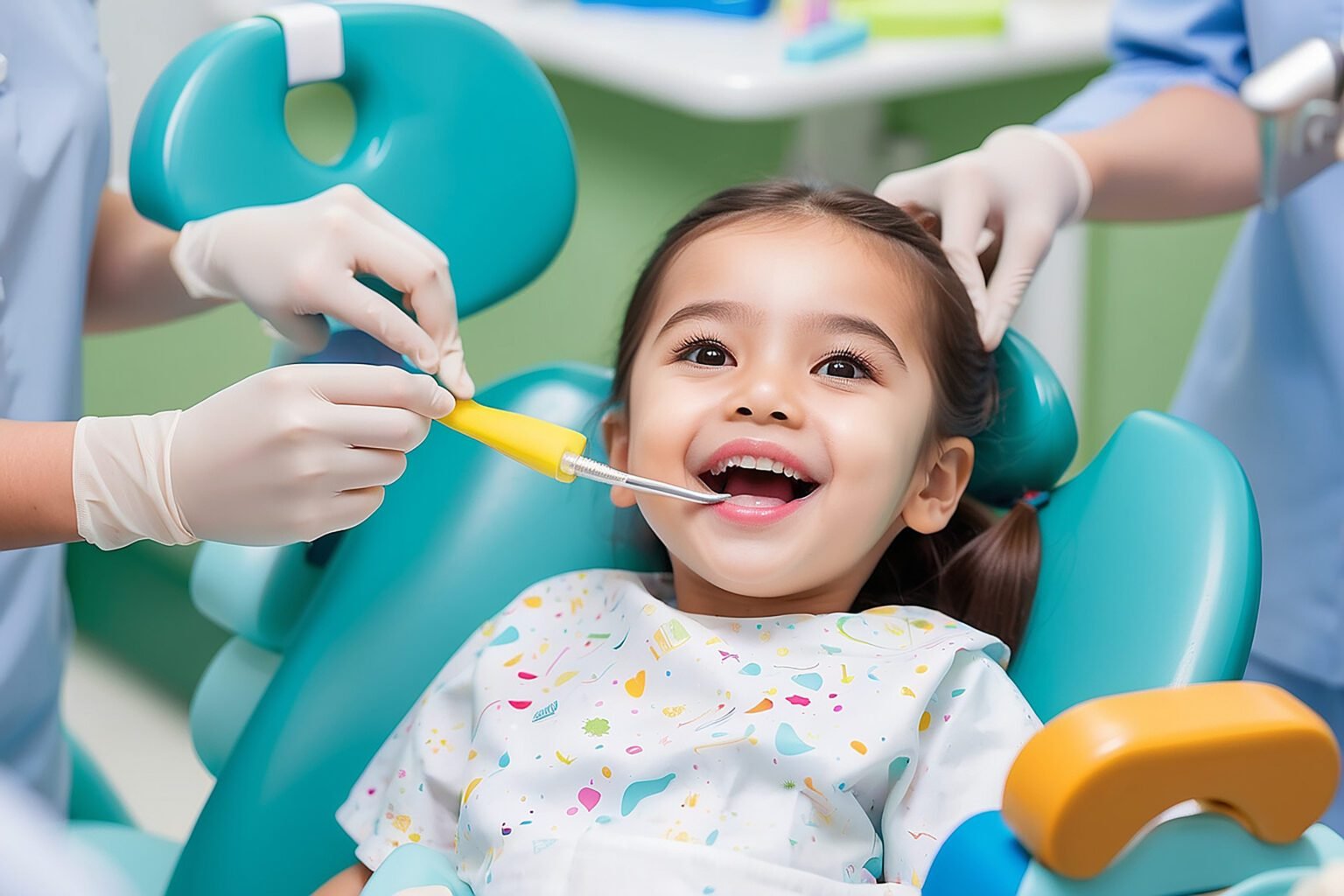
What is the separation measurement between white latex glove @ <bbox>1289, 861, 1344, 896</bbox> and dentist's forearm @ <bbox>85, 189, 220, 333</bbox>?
35.1 inches

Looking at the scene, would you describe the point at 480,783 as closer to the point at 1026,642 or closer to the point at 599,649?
the point at 599,649

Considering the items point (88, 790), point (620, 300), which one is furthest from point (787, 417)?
point (620, 300)

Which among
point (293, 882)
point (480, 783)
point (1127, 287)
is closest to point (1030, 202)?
point (480, 783)

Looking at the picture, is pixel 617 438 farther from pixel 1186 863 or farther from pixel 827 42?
pixel 827 42

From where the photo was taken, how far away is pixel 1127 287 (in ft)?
7.25

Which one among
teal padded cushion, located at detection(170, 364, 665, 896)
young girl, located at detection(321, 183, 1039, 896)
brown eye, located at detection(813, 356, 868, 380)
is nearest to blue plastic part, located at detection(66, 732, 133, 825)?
teal padded cushion, located at detection(170, 364, 665, 896)

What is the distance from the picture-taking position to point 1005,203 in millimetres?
1151

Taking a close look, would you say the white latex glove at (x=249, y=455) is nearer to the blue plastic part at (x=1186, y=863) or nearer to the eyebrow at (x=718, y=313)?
the eyebrow at (x=718, y=313)

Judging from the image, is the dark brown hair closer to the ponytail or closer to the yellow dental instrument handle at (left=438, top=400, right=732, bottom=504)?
the ponytail

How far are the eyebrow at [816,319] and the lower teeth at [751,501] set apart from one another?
0.40ft

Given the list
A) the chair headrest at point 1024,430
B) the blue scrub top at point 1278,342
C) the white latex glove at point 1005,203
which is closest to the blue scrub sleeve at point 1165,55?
the blue scrub top at point 1278,342

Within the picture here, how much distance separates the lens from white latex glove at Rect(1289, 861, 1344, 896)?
61cm

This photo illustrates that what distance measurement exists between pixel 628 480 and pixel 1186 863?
403 mm

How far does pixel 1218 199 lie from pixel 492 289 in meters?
0.60
